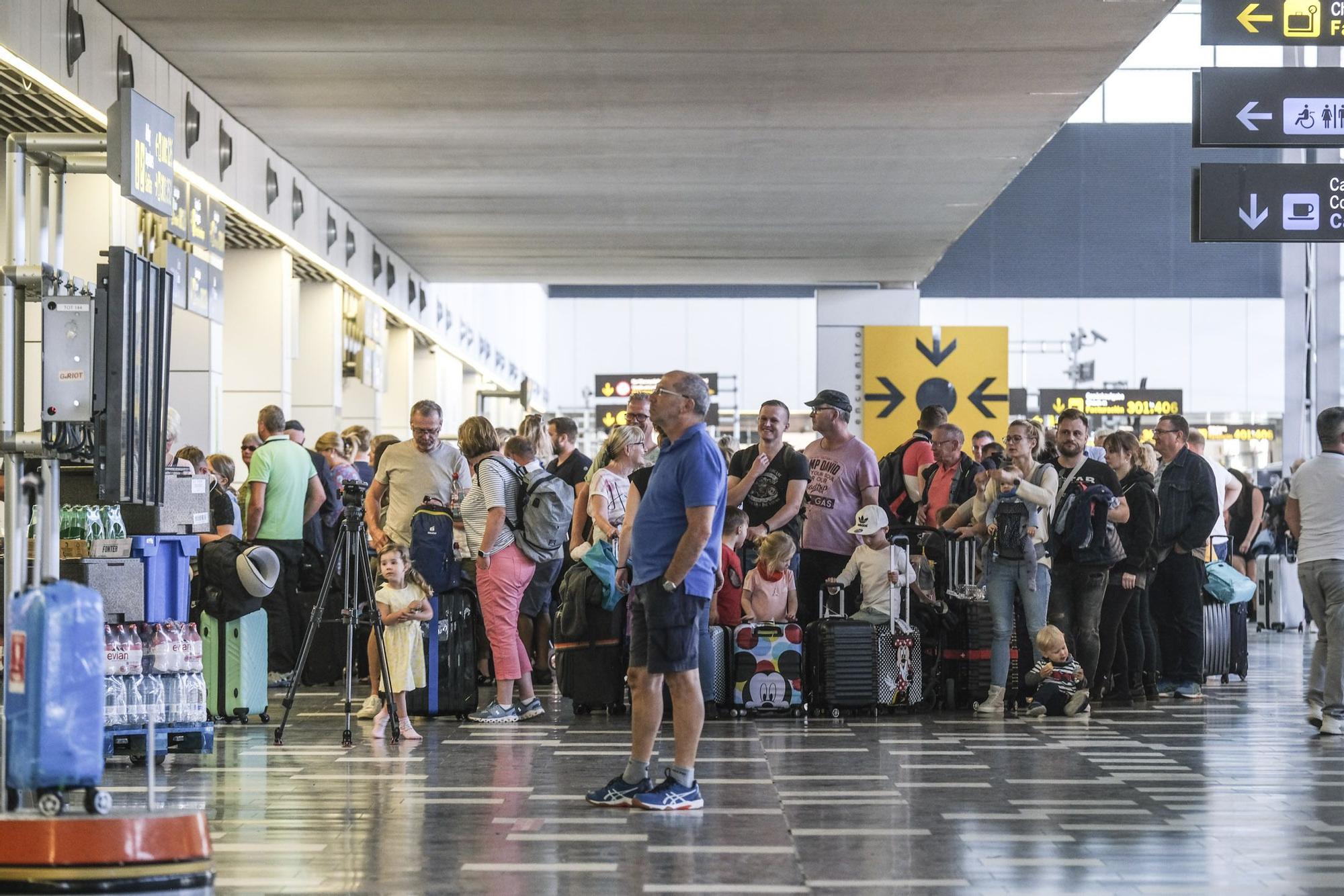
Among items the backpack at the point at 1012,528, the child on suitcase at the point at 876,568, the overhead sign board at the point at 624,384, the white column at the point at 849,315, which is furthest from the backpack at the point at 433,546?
the overhead sign board at the point at 624,384

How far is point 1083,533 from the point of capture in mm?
9906

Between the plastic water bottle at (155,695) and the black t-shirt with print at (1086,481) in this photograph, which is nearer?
the plastic water bottle at (155,695)

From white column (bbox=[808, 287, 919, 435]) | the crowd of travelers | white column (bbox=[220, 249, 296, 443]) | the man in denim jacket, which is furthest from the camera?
white column (bbox=[808, 287, 919, 435])

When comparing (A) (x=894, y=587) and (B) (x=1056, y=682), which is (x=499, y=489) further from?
(B) (x=1056, y=682)

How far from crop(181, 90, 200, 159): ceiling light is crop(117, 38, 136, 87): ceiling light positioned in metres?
1.20

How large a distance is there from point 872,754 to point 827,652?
173 cm

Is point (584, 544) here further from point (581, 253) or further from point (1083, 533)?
point (581, 253)

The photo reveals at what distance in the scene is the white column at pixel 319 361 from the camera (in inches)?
685

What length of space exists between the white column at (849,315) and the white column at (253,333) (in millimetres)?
9387

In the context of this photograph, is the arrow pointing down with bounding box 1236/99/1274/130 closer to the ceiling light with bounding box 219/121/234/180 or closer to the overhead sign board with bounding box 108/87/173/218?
the overhead sign board with bounding box 108/87/173/218

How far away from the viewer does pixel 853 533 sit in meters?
9.85

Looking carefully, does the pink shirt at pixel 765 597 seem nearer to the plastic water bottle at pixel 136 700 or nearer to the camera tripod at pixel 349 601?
the camera tripod at pixel 349 601

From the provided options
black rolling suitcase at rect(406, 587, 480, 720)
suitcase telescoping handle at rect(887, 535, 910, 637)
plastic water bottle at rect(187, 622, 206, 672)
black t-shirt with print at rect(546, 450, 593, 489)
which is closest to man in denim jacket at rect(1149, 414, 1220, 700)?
suitcase telescoping handle at rect(887, 535, 910, 637)

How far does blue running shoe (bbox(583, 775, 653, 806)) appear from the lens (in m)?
6.45
